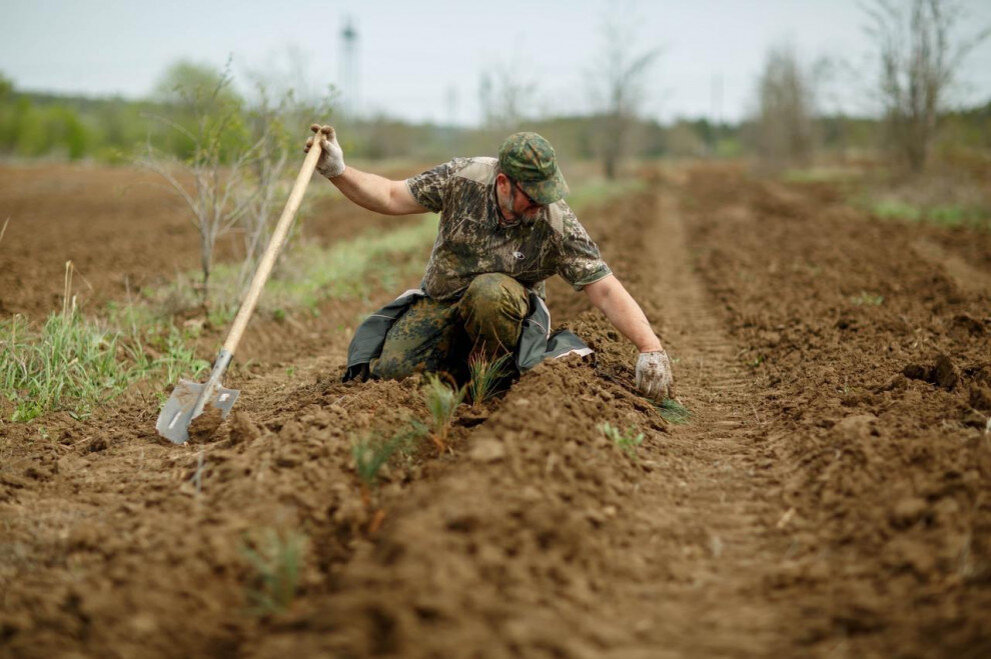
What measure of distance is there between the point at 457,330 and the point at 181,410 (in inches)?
60.1

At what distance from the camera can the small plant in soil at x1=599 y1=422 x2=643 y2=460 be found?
3195 mm

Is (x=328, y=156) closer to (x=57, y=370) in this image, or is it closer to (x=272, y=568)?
(x=57, y=370)

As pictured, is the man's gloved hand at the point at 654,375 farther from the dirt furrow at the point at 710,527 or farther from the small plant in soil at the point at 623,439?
the small plant in soil at the point at 623,439

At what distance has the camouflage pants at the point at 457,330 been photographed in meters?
3.83

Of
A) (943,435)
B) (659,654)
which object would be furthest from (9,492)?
(943,435)

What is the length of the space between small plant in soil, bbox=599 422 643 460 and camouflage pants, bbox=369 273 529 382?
88 cm

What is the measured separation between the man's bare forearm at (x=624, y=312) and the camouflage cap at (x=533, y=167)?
537mm

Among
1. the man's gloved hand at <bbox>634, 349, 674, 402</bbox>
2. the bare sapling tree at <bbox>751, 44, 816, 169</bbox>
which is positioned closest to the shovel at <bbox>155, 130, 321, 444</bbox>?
the man's gloved hand at <bbox>634, 349, 674, 402</bbox>

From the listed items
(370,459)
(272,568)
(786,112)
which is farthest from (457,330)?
(786,112)

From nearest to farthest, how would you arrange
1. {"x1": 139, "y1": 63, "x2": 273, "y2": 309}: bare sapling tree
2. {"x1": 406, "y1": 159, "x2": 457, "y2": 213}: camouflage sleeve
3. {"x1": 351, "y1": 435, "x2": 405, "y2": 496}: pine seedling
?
{"x1": 351, "y1": 435, "x2": 405, "y2": 496}: pine seedling → {"x1": 406, "y1": 159, "x2": 457, "y2": 213}: camouflage sleeve → {"x1": 139, "y1": 63, "x2": 273, "y2": 309}: bare sapling tree

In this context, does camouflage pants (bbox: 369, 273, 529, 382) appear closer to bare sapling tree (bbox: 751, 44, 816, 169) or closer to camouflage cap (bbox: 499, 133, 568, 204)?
camouflage cap (bbox: 499, 133, 568, 204)

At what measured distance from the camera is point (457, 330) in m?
4.21

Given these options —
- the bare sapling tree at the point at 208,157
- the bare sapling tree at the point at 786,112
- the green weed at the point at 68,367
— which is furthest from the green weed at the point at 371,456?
the bare sapling tree at the point at 786,112

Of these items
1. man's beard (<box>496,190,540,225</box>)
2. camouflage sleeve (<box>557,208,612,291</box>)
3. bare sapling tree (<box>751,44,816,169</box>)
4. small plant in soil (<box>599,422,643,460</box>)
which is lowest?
small plant in soil (<box>599,422,643,460</box>)
